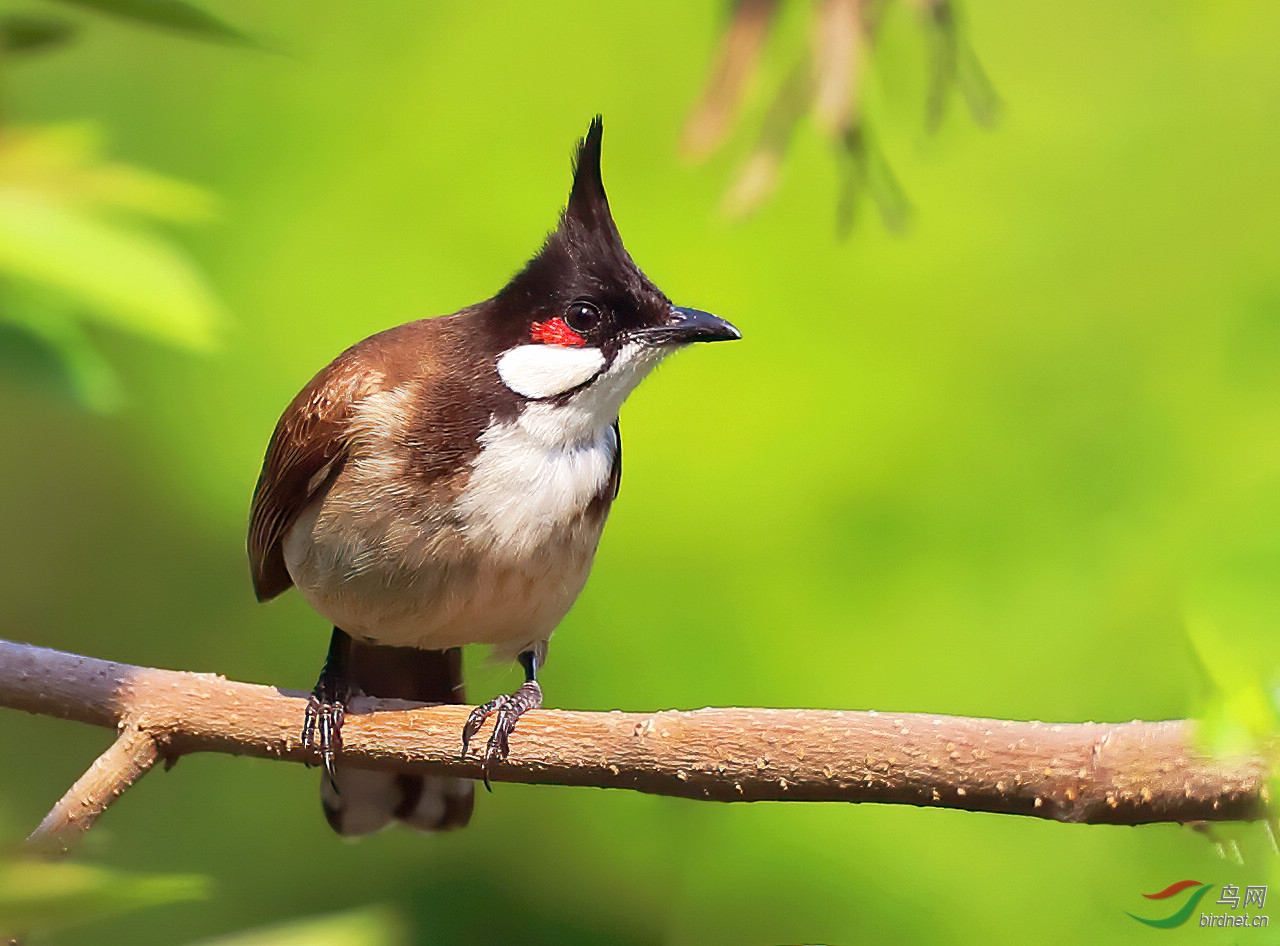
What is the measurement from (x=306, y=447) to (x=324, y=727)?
0.54 metres

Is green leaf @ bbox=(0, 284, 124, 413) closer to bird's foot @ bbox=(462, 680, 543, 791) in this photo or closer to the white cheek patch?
bird's foot @ bbox=(462, 680, 543, 791)

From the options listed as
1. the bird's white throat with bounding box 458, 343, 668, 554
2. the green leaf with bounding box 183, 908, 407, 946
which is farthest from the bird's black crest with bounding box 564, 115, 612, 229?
the green leaf with bounding box 183, 908, 407, 946

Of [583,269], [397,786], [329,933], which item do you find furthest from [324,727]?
[329,933]

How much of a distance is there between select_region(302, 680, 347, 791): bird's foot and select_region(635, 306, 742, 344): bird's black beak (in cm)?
84

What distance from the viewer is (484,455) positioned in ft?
7.60

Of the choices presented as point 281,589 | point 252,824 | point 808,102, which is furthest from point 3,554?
point 808,102

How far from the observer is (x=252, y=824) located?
381 centimetres

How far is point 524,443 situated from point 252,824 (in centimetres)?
201

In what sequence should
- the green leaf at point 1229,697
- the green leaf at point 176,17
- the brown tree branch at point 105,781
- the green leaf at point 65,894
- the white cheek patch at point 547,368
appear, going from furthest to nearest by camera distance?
the white cheek patch at point 547,368
the brown tree branch at point 105,781
the green leaf at point 1229,697
the green leaf at point 176,17
the green leaf at point 65,894

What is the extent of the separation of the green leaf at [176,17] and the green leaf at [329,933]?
0.50m

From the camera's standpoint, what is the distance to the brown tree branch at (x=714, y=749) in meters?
1.64

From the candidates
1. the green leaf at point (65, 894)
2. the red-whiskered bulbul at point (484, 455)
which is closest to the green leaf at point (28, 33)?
the green leaf at point (65, 894)

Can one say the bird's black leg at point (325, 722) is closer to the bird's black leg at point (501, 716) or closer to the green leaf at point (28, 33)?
the bird's black leg at point (501, 716)

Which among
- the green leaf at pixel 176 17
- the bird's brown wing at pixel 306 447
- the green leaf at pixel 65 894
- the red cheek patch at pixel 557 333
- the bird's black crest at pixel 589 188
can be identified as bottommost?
the green leaf at pixel 65 894
